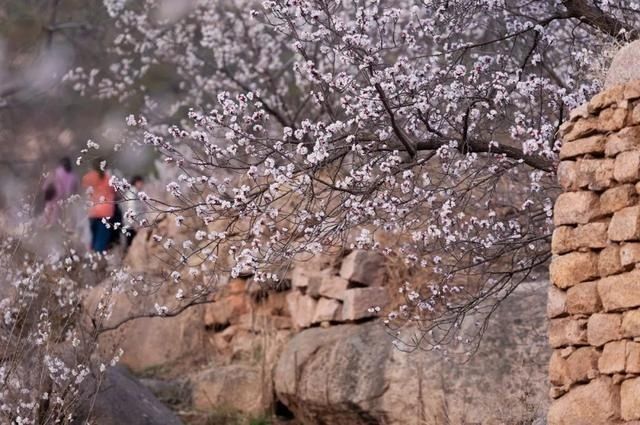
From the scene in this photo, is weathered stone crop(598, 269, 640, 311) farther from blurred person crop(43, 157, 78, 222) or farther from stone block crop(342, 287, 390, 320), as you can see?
blurred person crop(43, 157, 78, 222)

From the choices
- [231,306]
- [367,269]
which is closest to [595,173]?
[367,269]

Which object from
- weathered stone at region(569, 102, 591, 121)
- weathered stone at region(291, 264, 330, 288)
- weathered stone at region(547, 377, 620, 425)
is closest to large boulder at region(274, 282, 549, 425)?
weathered stone at region(291, 264, 330, 288)

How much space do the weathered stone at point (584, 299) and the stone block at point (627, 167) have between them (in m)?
0.54

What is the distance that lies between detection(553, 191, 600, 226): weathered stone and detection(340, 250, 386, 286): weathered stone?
5614 millimetres

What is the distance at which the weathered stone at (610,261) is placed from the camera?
261 inches

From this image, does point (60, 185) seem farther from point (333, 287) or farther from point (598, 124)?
point (598, 124)

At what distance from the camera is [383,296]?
1241 centimetres

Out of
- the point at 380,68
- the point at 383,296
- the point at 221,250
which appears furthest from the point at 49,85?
the point at 380,68

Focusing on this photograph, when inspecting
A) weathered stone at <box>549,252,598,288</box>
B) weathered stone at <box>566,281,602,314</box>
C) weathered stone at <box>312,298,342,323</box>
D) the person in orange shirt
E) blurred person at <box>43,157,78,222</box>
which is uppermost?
blurred person at <box>43,157,78,222</box>

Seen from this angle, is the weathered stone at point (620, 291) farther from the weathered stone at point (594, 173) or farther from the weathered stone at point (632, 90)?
the weathered stone at point (632, 90)

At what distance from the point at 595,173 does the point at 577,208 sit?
20cm

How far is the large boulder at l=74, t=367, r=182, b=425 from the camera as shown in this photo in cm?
1043

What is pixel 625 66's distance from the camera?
7.04 m

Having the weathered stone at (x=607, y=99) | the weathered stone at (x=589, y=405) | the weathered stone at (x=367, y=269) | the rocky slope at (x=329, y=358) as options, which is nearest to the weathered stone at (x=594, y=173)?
the weathered stone at (x=607, y=99)
